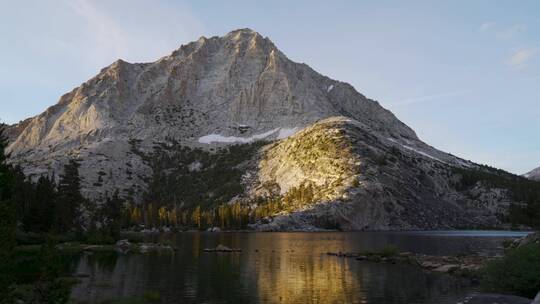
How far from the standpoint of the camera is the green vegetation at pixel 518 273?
42.3 m

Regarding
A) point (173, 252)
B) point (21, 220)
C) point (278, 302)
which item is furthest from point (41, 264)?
point (21, 220)

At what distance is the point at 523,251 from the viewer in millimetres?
44438

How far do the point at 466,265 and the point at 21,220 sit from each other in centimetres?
8834

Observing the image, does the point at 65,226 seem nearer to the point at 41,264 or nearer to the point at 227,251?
the point at 227,251

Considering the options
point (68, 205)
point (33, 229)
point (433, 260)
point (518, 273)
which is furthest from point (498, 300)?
point (68, 205)

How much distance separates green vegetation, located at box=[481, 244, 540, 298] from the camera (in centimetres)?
4231

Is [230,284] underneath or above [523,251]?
underneath

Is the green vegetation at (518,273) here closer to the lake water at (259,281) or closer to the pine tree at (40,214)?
the lake water at (259,281)

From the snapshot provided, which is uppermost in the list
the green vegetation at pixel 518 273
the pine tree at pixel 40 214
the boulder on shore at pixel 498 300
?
the pine tree at pixel 40 214

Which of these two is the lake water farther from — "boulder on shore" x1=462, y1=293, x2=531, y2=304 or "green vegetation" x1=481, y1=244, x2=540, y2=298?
"boulder on shore" x1=462, y1=293, x2=531, y2=304

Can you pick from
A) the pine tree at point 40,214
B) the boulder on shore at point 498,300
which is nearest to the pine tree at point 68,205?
the pine tree at point 40,214

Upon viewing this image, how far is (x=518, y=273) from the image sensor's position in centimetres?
4328

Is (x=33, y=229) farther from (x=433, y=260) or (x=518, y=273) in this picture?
(x=518, y=273)

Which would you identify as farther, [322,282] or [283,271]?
[283,271]
